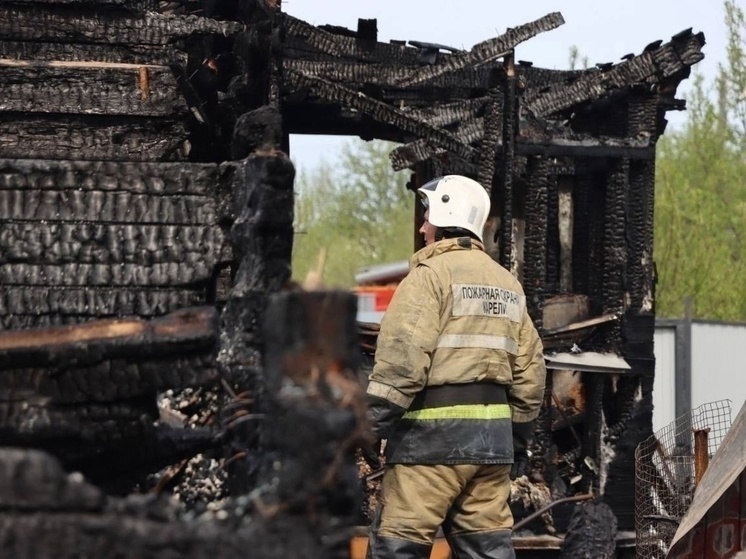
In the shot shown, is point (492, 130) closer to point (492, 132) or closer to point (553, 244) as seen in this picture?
point (492, 132)

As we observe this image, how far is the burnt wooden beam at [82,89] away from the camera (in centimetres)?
482

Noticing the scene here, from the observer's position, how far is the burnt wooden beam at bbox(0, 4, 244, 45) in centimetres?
511

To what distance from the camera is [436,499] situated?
5418 mm

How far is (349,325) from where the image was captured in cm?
235

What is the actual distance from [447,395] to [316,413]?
10.8 ft

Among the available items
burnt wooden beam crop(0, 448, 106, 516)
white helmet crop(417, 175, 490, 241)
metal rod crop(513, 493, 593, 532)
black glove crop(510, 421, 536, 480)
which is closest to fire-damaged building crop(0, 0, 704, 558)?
burnt wooden beam crop(0, 448, 106, 516)

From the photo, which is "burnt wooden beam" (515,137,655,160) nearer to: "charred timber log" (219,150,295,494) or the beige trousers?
the beige trousers

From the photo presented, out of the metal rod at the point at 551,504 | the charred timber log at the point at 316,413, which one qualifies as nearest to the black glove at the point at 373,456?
the metal rod at the point at 551,504

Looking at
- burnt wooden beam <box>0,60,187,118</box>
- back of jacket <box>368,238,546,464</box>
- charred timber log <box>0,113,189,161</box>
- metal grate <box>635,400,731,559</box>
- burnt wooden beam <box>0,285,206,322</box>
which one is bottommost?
metal grate <box>635,400,731,559</box>

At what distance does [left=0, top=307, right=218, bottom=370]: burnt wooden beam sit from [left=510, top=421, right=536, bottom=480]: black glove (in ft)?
10.9

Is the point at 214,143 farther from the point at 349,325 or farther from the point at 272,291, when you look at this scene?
the point at 349,325

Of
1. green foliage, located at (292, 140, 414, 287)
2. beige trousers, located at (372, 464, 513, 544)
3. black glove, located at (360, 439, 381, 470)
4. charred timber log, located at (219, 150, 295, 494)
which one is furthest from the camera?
green foliage, located at (292, 140, 414, 287)

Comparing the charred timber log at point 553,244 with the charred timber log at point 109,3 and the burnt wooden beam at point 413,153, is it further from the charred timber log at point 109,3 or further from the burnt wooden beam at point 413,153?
the charred timber log at point 109,3

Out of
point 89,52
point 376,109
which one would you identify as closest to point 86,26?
point 89,52
